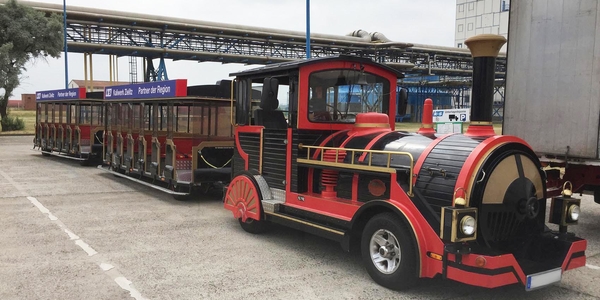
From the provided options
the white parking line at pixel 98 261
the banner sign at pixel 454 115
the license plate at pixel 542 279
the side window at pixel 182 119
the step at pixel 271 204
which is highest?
the banner sign at pixel 454 115

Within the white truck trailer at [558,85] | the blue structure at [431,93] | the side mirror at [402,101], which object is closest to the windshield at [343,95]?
the side mirror at [402,101]

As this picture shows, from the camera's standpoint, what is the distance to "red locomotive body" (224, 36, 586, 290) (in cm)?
422

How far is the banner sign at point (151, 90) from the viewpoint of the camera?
9469 millimetres

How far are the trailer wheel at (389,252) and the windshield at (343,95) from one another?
184 centimetres

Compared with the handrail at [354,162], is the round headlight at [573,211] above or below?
below

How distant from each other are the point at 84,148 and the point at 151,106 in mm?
5896

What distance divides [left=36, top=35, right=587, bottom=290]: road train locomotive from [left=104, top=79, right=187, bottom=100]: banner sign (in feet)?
8.02

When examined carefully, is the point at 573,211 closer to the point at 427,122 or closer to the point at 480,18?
the point at 427,122

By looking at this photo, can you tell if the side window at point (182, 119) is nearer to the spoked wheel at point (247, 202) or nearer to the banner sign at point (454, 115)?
the spoked wheel at point (247, 202)

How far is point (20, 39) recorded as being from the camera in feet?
85.6

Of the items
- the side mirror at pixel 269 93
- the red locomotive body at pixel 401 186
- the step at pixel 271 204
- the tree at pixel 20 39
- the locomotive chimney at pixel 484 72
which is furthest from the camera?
the tree at pixel 20 39

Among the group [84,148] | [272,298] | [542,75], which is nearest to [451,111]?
[542,75]

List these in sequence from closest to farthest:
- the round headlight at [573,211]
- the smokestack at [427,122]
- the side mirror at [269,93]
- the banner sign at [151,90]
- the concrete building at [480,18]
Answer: the round headlight at [573,211]
the smokestack at [427,122]
the side mirror at [269,93]
the banner sign at [151,90]
the concrete building at [480,18]

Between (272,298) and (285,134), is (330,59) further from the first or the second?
(272,298)
